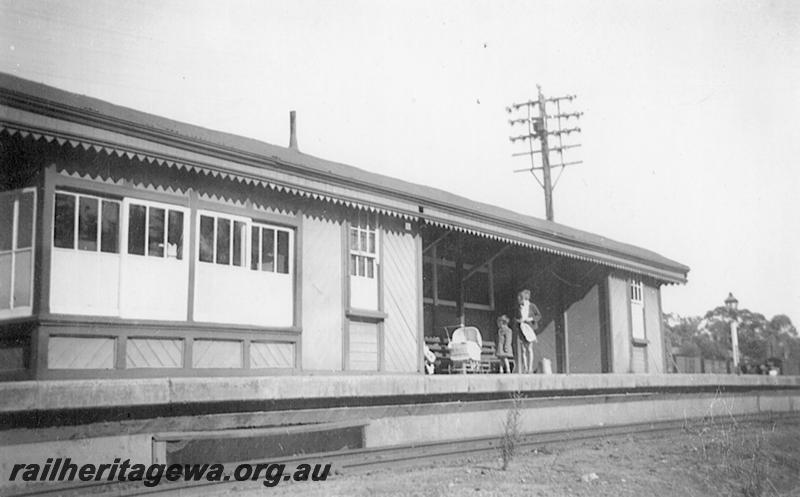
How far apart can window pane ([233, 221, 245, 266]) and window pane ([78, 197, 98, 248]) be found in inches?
80.4

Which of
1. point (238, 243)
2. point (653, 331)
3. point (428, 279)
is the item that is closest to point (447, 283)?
point (428, 279)

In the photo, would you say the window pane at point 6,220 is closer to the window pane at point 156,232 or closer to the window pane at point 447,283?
the window pane at point 156,232

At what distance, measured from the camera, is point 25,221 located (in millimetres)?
8727

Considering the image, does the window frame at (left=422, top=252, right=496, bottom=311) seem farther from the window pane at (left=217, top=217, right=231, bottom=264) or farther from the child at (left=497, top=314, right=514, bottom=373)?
the window pane at (left=217, top=217, right=231, bottom=264)

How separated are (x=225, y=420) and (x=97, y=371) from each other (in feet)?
5.47

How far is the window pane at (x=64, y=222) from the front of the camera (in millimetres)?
8742

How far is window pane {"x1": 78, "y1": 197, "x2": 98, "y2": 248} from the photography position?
29.4ft

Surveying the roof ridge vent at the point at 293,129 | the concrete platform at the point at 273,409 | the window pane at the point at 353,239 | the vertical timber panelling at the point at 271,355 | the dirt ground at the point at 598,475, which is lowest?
the dirt ground at the point at 598,475

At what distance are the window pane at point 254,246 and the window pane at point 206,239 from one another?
0.69 metres

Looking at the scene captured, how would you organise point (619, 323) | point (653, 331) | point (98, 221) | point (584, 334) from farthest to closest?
point (653, 331) → point (619, 323) → point (584, 334) → point (98, 221)

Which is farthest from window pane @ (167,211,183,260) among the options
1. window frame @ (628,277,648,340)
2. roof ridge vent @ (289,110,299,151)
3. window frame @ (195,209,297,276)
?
window frame @ (628,277,648,340)

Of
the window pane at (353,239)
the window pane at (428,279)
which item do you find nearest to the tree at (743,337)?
the window pane at (428,279)

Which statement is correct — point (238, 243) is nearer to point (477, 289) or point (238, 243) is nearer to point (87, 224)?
point (87, 224)

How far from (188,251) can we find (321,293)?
7.82 feet
